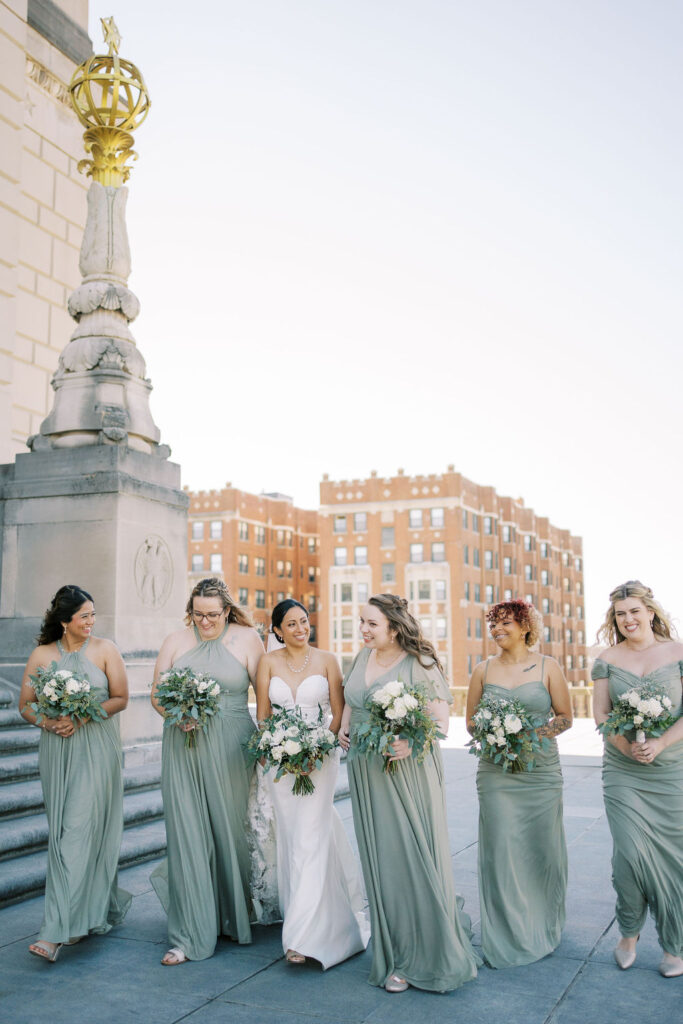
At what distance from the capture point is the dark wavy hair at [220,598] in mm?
5570

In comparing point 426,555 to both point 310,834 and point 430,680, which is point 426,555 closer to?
point 310,834

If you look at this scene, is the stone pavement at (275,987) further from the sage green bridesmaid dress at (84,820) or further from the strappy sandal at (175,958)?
the sage green bridesmaid dress at (84,820)

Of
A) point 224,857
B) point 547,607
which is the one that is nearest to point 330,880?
point 224,857

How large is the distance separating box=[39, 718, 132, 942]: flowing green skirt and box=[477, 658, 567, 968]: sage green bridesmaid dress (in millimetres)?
2225

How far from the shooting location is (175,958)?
4.89 meters

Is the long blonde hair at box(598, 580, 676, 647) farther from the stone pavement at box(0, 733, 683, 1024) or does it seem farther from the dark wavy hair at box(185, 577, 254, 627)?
the dark wavy hair at box(185, 577, 254, 627)

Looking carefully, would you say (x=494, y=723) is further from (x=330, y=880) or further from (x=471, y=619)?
(x=471, y=619)

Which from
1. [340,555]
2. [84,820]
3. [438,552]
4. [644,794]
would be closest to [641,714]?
[644,794]

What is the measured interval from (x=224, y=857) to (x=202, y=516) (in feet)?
228

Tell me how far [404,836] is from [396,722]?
0.63m

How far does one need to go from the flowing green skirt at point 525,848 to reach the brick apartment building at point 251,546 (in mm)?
64875

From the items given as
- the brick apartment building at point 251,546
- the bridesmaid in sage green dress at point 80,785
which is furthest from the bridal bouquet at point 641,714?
the brick apartment building at point 251,546

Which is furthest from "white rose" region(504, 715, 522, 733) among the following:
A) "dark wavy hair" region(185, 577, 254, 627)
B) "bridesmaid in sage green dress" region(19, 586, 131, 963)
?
"bridesmaid in sage green dress" region(19, 586, 131, 963)

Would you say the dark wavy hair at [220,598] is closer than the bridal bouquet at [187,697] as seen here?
No
